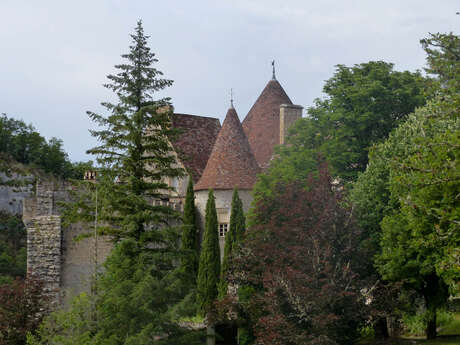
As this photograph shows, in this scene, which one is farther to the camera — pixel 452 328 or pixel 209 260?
pixel 209 260

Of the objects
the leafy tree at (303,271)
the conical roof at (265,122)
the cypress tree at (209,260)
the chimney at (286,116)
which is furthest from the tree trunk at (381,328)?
the chimney at (286,116)

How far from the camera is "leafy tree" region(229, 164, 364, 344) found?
19969 millimetres

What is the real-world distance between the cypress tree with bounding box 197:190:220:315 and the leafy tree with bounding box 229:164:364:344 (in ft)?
30.6

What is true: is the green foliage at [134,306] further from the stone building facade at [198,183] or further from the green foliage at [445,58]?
the green foliage at [445,58]

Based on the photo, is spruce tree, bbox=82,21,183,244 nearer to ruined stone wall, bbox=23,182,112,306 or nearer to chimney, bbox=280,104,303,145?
ruined stone wall, bbox=23,182,112,306

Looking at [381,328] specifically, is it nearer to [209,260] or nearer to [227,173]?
[209,260]

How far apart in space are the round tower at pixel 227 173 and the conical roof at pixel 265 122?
4694mm

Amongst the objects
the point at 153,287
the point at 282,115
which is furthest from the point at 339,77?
the point at 153,287

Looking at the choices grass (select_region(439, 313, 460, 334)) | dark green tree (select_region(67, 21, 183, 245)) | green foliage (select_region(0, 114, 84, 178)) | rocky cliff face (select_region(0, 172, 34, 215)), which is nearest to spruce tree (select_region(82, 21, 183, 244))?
dark green tree (select_region(67, 21, 183, 245))

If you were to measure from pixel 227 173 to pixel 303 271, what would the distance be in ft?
53.6

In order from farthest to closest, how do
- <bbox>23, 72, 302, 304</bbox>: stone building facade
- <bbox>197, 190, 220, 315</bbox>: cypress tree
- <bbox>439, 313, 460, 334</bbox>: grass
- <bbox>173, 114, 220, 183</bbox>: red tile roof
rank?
<bbox>173, 114, 220, 183</bbox>: red tile roof, <bbox>197, 190, 220, 315</bbox>: cypress tree, <bbox>23, 72, 302, 304</bbox>: stone building facade, <bbox>439, 313, 460, 334</bbox>: grass

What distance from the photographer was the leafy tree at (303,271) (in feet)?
65.5

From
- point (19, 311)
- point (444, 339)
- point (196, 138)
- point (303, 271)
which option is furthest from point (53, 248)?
point (444, 339)

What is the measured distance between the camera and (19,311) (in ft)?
78.1
